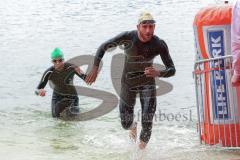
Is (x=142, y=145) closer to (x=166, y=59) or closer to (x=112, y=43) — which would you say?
(x=166, y=59)

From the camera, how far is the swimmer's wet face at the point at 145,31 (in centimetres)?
699

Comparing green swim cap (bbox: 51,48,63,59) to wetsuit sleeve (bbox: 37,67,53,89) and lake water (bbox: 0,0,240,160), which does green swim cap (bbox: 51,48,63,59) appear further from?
lake water (bbox: 0,0,240,160)

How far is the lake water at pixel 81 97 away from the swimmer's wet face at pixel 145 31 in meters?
1.52

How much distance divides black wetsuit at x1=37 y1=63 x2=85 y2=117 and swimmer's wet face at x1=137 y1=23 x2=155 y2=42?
3.28 m

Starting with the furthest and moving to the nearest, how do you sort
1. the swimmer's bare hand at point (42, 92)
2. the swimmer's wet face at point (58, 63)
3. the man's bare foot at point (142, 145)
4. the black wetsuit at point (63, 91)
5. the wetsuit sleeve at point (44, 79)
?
the black wetsuit at point (63, 91) → the swimmer's wet face at point (58, 63) → the wetsuit sleeve at point (44, 79) → the swimmer's bare hand at point (42, 92) → the man's bare foot at point (142, 145)

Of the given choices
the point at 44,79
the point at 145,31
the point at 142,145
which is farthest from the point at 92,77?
the point at 44,79

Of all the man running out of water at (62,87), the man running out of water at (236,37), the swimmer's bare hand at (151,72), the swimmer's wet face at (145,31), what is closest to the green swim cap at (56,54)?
the man running out of water at (62,87)

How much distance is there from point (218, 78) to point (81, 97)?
21.4 ft

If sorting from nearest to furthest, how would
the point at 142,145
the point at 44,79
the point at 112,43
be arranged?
the point at 112,43 → the point at 142,145 → the point at 44,79

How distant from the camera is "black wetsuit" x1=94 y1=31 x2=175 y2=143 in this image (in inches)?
284

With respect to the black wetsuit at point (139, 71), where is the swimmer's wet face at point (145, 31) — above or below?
above

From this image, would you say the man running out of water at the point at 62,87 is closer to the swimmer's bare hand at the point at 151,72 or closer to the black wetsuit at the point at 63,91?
the black wetsuit at the point at 63,91

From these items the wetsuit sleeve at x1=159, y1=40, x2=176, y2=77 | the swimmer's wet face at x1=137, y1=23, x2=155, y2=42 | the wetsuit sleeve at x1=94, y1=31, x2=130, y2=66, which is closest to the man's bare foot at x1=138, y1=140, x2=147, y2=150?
the wetsuit sleeve at x1=159, y1=40, x2=176, y2=77

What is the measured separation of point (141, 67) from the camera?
293 inches
